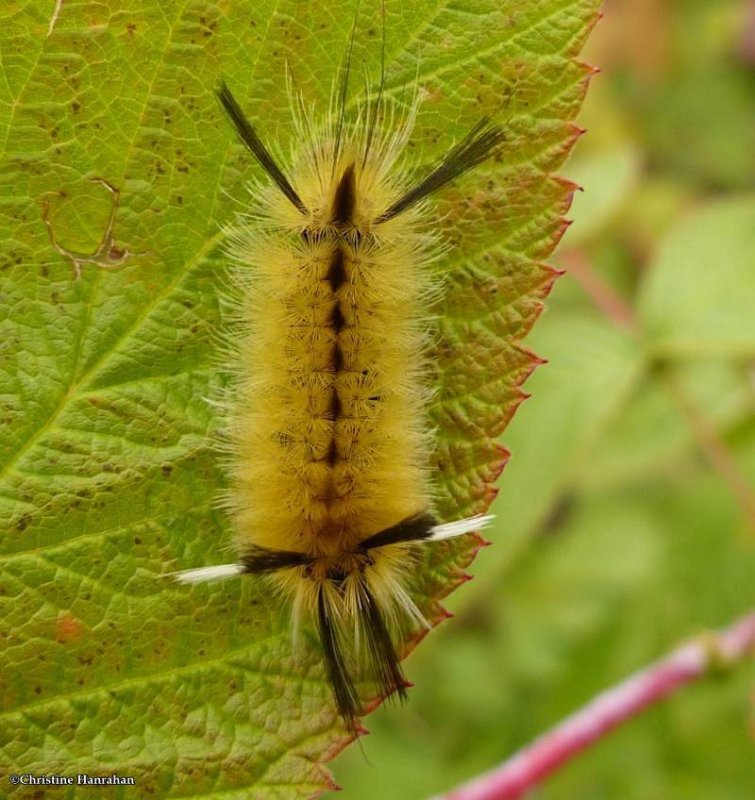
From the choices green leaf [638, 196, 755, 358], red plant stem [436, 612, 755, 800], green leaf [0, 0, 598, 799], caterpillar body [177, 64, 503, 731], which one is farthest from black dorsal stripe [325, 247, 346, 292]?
green leaf [638, 196, 755, 358]

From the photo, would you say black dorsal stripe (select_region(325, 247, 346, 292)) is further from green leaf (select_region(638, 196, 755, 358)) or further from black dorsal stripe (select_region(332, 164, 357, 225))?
green leaf (select_region(638, 196, 755, 358))

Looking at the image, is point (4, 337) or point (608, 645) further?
point (608, 645)

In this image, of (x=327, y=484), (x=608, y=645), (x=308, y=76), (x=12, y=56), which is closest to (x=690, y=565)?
(x=608, y=645)

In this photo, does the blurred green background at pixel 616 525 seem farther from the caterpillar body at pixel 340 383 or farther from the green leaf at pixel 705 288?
the caterpillar body at pixel 340 383

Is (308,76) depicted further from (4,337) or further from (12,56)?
(4,337)

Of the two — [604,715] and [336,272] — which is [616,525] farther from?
[336,272]

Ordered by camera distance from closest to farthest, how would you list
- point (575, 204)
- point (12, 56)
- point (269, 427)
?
point (12, 56)
point (269, 427)
point (575, 204)

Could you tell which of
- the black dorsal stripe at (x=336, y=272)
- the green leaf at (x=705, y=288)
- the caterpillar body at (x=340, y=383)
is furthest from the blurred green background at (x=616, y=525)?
the black dorsal stripe at (x=336, y=272)
